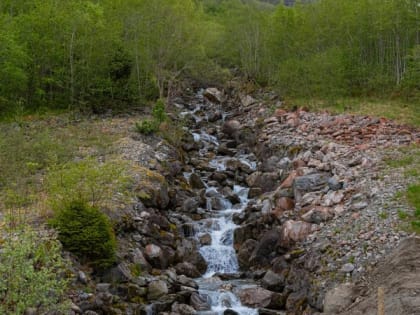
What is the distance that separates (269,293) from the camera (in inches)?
642

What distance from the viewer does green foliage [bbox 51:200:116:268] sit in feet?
48.3

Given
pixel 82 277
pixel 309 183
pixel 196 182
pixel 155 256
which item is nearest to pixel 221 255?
pixel 155 256

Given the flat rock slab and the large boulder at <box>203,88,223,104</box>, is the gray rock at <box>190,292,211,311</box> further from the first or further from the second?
the large boulder at <box>203,88,223,104</box>

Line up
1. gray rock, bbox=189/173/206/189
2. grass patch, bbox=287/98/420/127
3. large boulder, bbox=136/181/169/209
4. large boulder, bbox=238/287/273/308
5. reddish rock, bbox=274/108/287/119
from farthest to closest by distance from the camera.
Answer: reddish rock, bbox=274/108/287/119 < grass patch, bbox=287/98/420/127 < gray rock, bbox=189/173/206/189 < large boulder, bbox=136/181/169/209 < large boulder, bbox=238/287/273/308

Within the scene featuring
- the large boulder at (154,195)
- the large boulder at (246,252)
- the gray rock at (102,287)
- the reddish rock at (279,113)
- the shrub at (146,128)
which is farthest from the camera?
the reddish rock at (279,113)

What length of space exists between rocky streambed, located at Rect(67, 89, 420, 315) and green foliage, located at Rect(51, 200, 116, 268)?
0.69m

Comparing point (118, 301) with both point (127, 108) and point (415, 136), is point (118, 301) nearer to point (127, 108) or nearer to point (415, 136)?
point (415, 136)

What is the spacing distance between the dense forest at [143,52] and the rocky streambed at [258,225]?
387 inches

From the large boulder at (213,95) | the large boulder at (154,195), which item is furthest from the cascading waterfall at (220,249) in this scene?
the large boulder at (213,95)

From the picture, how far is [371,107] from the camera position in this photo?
33.3 m

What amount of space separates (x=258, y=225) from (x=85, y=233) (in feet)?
27.6

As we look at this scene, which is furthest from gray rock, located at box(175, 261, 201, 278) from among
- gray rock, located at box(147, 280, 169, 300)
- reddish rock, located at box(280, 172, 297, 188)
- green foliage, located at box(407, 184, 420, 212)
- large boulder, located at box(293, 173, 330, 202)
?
green foliage, located at box(407, 184, 420, 212)

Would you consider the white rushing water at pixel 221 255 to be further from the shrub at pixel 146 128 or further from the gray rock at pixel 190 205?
the shrub at pixel 146 128

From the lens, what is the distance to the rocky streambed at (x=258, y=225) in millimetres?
14906
